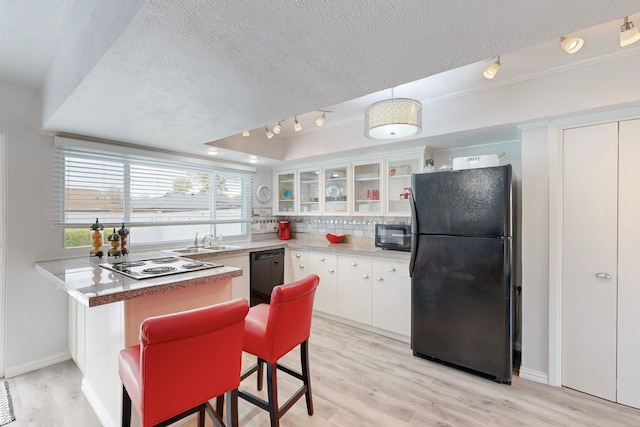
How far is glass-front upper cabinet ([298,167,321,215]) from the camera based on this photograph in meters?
4.13

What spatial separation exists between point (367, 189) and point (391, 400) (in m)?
2.35

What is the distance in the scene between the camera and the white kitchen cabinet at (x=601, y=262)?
Result: 1.96 m

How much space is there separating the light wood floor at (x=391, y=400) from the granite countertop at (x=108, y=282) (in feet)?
3.10

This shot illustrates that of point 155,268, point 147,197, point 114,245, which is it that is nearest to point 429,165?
point 155,268

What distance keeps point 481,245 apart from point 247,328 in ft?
6.29

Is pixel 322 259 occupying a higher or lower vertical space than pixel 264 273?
higher

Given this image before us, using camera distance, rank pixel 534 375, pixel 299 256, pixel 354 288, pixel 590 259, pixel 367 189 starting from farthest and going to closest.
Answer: pixel 299 256
pixel 367 189
pixel 354 288
pixel 534 375
pixel 590 259

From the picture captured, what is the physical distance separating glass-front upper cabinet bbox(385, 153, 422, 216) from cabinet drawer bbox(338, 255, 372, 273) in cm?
66

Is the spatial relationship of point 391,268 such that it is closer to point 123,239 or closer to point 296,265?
point 296,265

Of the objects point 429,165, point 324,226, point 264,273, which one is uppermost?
point 429,165

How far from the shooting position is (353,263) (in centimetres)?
331

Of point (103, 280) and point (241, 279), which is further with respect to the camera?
point (241, 279)

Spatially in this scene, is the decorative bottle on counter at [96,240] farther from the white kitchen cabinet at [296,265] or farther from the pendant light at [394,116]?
the pendant light at [394,116]

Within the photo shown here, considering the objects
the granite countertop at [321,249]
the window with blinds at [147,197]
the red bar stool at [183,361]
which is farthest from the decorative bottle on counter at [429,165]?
the window with blinds at [147,197]
